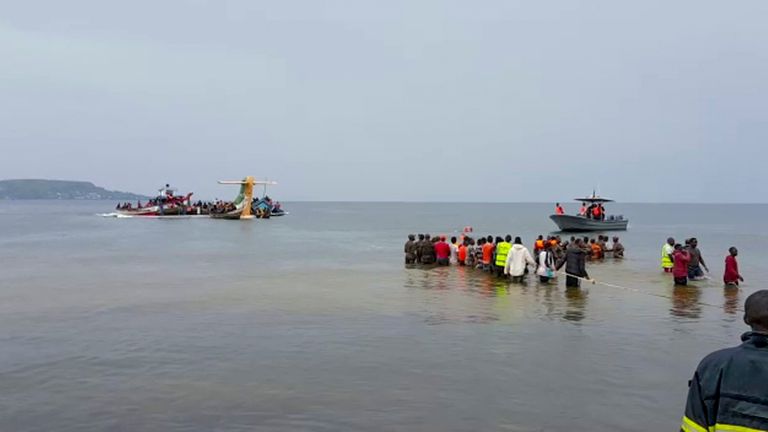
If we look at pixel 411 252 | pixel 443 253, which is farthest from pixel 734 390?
pixel 411 252

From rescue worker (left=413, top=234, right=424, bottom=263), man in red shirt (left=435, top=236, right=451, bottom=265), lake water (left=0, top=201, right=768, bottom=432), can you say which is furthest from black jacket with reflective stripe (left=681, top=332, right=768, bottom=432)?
rescue worker (left=413, top=234, right=424, bottom=263)

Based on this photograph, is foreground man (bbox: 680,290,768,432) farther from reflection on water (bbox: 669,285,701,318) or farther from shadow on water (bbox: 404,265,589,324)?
reflection on water (bbox: 669,285,701,318)

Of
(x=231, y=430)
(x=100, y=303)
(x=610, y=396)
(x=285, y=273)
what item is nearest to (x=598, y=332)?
(x=610, y=396)

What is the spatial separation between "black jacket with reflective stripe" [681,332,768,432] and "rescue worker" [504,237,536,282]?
1612 centimetres

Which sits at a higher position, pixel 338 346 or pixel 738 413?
pixel 738 413

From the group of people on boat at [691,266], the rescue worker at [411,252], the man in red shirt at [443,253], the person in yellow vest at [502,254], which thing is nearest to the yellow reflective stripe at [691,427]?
the group of people on boat at [691,266]

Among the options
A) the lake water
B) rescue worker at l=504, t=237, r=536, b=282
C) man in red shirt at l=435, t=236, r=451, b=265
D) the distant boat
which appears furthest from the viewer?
the distant boat

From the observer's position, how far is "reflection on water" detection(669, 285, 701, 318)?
1442 centimetres

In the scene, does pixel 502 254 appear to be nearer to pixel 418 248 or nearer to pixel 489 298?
pixel 489 298

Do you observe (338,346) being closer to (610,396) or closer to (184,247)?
(610,396)

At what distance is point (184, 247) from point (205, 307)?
75.7 ft

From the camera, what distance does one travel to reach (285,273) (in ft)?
78.1

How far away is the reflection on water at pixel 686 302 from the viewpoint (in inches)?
568

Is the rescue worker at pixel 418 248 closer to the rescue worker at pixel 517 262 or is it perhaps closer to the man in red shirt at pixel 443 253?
the man in red shirt at pixel 443 253
